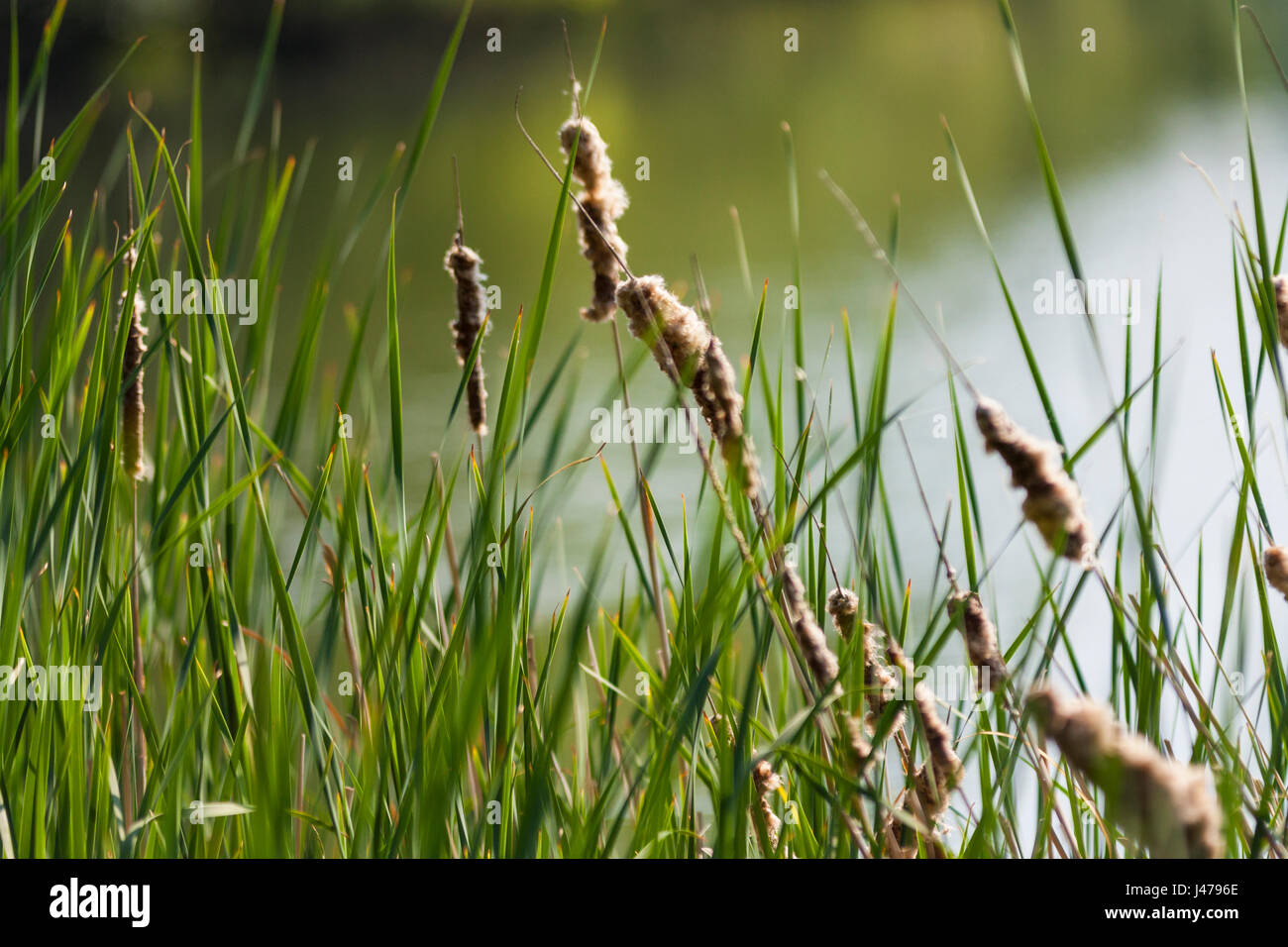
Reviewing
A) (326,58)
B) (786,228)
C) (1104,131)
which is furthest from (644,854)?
(326,58)

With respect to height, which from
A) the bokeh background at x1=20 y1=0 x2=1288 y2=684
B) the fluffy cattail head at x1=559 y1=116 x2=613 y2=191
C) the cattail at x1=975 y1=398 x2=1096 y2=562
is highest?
the bokeh background at x1=20 y1=0 x2=1288 y2=684

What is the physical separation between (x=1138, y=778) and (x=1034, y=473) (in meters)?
0.16

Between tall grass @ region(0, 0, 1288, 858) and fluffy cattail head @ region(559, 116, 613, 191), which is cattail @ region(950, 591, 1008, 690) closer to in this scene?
tall grass @ region(0, 0, 1288, 858)

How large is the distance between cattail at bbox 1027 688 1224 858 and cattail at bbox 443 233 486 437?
0.60 m

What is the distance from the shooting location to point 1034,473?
0.47m

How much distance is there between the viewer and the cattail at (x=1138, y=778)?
0.35 metres

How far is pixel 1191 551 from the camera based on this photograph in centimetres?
303

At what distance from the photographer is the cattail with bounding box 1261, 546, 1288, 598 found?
69 centimetres

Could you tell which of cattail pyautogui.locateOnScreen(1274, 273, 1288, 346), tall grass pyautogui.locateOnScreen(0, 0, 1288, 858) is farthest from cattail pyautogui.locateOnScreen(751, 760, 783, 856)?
cattail pyautogui.locateOnScreen(1274, 273, 1288, 346)

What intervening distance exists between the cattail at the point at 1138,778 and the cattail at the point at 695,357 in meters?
0.25

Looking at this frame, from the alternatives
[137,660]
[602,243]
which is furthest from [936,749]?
[137,660]

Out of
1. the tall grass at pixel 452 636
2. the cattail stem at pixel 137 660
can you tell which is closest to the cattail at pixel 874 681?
the tall grass at pixel 452 636

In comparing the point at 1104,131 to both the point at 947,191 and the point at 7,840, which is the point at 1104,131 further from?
the point at 7,840

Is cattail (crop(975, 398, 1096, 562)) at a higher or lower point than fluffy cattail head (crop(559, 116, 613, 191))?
lower
